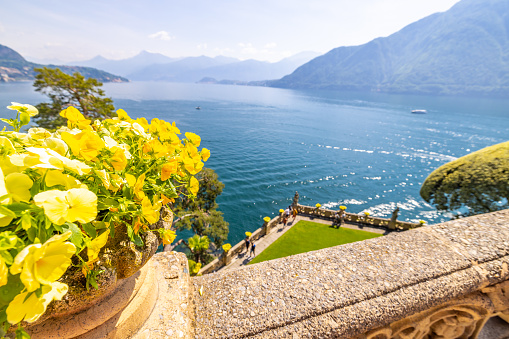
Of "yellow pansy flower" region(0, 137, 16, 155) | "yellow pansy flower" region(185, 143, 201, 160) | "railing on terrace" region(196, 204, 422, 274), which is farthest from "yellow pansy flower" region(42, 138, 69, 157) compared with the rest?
"railing on terrace" region(196, 204, 422, 274)

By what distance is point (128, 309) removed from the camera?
70.4 inches

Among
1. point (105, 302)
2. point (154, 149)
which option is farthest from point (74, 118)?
point (105, 302)

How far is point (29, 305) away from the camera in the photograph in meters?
0.75

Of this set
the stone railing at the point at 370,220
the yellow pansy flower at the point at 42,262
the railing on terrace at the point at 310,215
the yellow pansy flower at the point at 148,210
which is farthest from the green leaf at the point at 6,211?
the stone railing at the point at 370,220

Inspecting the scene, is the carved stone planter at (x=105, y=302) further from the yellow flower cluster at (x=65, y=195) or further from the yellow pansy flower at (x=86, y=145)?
the yellow pansy flower at (x=86, y=145)

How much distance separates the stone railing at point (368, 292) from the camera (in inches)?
86.7

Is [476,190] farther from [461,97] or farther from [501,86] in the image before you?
[501,86]

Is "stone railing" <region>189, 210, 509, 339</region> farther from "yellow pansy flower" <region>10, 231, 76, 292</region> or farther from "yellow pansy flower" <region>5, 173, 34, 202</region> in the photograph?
"yellow pansy flower" <region>5, 173, 34, 202</region>

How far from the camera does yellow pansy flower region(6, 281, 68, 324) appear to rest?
0.74 meters

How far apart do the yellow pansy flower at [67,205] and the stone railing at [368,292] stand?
1870 millimetres

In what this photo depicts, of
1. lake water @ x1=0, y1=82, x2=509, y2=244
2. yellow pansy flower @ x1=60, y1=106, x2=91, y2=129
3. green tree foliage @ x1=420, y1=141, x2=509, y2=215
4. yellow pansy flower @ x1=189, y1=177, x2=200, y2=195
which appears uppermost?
yellow pansy flower @ x1=60, y1=106, x2=91, y2=129

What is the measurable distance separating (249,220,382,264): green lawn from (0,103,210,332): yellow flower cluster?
14029 mm

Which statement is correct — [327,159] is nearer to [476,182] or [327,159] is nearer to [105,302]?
[476,182]

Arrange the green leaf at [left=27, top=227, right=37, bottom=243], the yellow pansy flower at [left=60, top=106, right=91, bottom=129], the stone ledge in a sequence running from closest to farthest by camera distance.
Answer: the green leaf at [left=27, top=227, right=37, bottom=243], the yellow pansy flower at [left=60, top=106, right=91, bottom=129], the stone ledge
